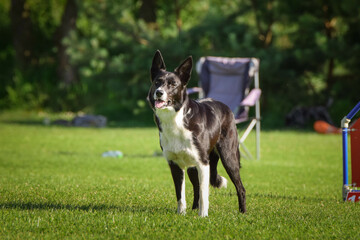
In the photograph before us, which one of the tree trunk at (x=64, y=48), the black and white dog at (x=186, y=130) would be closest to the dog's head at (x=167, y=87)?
the black and white dog at (x=186, y=130)

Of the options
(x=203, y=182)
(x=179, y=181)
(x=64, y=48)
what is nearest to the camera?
(x=203, y=182)

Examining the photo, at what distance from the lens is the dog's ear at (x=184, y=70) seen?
13.7 feet

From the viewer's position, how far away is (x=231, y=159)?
443 cm

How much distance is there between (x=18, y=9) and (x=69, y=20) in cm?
301

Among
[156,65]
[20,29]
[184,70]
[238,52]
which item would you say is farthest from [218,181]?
[20,29]

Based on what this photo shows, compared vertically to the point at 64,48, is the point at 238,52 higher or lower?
higher

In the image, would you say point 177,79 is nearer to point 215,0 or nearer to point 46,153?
point 46,153

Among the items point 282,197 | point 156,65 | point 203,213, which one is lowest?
point 282,197

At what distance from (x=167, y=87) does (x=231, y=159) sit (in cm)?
94

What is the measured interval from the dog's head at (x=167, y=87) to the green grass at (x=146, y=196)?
97 cm

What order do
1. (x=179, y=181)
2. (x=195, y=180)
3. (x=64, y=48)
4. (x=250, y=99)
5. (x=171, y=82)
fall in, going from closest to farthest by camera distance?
(x=171, y=82), (x=179, y=181), (x=195, y=180), (x=250, y=99), (x=64, y=48)

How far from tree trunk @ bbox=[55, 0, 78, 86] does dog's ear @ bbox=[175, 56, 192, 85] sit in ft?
51.5

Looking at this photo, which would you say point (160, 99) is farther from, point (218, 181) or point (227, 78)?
point (227, 78)

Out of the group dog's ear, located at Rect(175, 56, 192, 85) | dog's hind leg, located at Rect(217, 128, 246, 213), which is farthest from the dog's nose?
dog's hind leg, located at Rect(217, 128, 246, 213)
